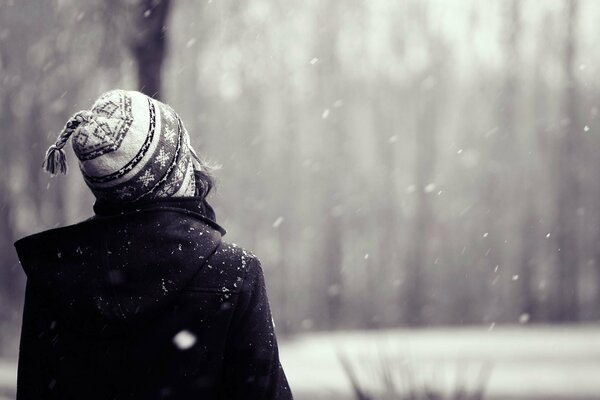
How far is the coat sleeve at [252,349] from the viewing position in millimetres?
1564

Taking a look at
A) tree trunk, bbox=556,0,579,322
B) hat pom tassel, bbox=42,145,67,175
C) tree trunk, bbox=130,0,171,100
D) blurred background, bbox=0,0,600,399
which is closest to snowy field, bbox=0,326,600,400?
blurred background, bbox=0,0,600,399

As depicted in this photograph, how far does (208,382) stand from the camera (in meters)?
1.58

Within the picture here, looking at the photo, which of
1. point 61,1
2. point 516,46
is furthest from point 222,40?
point 516,46

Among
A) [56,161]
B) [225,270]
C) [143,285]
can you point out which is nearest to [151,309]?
[143,285]

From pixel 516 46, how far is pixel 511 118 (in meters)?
1.46

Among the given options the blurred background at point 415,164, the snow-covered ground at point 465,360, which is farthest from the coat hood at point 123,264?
the blurred background at point 415,164

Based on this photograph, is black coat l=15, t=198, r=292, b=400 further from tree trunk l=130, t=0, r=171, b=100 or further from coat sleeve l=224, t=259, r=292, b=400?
tree trunk l=130, t=0, r=171, b=100

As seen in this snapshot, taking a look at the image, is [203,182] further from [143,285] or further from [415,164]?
[415,164]

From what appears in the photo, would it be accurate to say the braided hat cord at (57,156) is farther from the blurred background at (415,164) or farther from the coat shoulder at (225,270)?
the blurred background at (415,164)

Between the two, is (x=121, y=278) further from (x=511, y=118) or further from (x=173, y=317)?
(x=511, y=118)

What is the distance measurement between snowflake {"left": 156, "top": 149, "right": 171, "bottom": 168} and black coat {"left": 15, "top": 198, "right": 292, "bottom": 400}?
0.25 feet

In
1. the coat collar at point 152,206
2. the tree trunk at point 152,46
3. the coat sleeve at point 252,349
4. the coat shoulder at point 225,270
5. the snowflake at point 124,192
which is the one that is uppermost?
the tree trunk at point 152,46

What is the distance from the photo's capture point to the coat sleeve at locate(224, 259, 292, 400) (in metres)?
1.56

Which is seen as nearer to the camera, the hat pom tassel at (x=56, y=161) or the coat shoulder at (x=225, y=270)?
the coat shoulder at (x=225, y=270)
